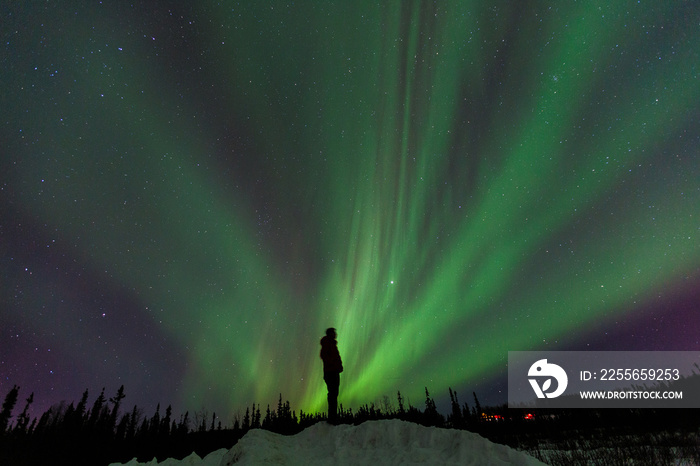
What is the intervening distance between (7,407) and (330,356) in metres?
108

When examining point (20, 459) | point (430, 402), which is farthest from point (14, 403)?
point (430, 402)

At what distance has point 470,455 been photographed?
839 cm

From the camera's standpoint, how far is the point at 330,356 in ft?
41.0

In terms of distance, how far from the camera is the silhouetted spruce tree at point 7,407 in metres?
71.4

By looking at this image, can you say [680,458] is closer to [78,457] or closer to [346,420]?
[346,420]

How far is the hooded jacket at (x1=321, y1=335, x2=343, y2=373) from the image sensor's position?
40.6 ft

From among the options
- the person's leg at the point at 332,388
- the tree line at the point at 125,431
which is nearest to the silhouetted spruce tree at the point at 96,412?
the tree line at the point at 125,431

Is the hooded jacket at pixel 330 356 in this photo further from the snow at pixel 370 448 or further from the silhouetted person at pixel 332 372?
the snow at pixel 370 448

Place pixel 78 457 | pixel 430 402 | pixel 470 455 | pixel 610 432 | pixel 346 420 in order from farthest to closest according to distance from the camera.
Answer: pixel 78 457
pixel 610 432
pixel 430 402
pixel 346 420
pixel 470 455

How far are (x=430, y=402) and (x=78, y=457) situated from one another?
147ft

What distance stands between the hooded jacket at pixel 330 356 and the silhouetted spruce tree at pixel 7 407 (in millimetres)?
96621

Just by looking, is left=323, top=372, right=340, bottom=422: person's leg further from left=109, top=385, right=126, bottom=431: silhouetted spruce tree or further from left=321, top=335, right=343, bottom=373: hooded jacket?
left=109, top=385, right=126, bottom=431: silhouetted spruce tree

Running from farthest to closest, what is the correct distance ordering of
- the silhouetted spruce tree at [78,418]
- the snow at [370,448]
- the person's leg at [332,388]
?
the silhouetted spruce tree at [78,418]
the person's leg at [332,388]
the snow at [370,448]

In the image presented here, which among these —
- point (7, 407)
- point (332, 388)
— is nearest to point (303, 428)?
point (332, 388)
